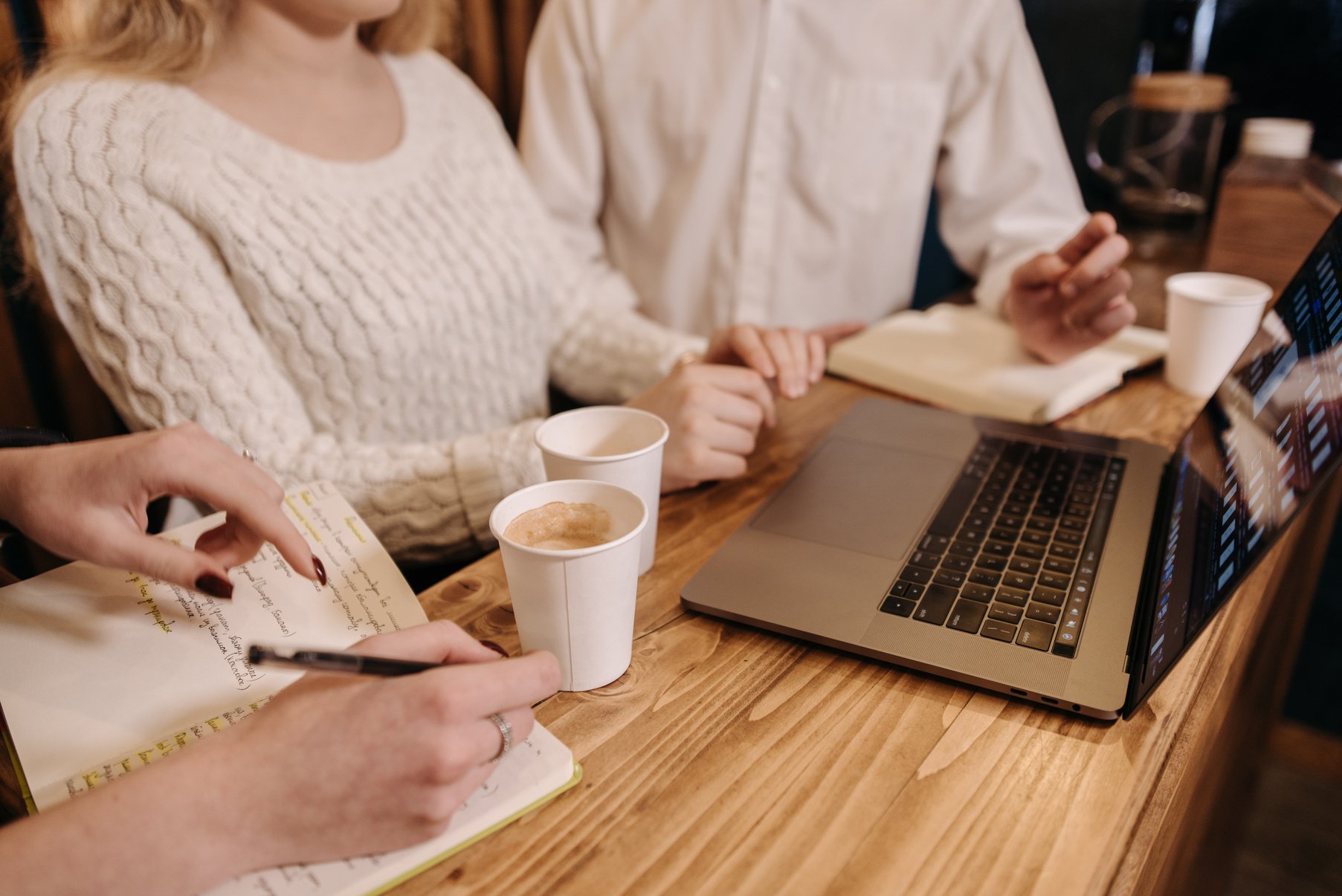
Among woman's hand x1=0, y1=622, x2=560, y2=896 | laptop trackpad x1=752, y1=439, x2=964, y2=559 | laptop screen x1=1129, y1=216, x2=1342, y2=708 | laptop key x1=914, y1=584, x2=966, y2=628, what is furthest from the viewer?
laptop trackpad x1=752, y1=439, x2=964, y2=559

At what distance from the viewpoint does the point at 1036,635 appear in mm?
595

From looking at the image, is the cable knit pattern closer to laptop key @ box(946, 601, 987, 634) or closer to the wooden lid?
laptop key @ box(946, 601, 987, 634)

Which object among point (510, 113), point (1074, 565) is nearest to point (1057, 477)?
point (1074, 565)

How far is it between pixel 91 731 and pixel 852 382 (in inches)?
34.8

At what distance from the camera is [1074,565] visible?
2.23 feet

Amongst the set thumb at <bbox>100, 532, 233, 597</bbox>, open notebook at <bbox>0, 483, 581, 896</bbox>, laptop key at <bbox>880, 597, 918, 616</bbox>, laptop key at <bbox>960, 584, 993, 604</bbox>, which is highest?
thumb at <bbox>100, 532, 233, 597</bbox>

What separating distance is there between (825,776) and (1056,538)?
1.10 ft

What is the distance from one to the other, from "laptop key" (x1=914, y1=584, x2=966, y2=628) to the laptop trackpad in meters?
0.05

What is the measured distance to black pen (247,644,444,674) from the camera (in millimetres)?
431

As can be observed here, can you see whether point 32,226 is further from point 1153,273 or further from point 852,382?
point 1153,273

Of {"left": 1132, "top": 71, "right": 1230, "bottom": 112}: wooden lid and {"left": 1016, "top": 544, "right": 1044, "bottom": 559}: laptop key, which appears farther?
{"left": 1132, "top": 71, "right": 1230, "bottom": 112}: wooden lid

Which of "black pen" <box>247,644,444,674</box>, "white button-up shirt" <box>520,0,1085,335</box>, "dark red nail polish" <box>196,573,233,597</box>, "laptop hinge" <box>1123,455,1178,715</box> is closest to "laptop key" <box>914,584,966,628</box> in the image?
"laptop hinge" <box>1123,455,1178,715</box>

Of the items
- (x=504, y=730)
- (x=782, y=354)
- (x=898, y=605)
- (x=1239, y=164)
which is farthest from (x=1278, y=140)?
(x=504, y=730)

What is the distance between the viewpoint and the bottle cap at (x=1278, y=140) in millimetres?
1567
